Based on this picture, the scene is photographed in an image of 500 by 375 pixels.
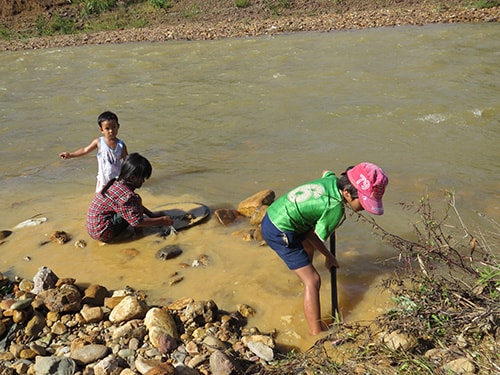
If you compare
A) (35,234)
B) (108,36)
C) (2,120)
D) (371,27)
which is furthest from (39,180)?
A: (108,36)

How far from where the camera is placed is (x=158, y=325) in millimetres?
2787

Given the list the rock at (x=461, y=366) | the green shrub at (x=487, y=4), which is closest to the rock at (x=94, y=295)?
the rock at (x=461, y=366)

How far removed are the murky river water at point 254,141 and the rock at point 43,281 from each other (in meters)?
0.31

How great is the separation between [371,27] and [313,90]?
7518 millimetres

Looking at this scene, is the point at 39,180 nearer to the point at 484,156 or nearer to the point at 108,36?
the point at 484,156

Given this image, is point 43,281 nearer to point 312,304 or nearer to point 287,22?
point 312,304

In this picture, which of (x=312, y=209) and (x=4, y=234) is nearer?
(x=312, y=209)

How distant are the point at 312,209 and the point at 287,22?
15131 mm

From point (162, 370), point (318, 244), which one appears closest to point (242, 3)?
point (318, 244)

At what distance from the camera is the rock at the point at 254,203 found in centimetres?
435

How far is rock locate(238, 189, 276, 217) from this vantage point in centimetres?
435

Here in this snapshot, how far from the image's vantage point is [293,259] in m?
3.01

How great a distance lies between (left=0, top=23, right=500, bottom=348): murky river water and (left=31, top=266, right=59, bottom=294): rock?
0.31 m

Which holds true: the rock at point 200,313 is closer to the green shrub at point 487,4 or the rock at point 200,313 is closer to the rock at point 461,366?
the rock at point 461,366
